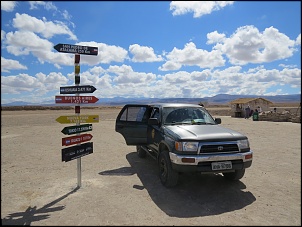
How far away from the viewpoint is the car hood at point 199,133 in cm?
504

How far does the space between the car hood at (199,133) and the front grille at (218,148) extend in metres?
0.15

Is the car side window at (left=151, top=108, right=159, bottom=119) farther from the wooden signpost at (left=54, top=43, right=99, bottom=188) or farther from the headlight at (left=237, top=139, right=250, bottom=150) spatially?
the headlight at (left=237, top=139, right=250, bottom=150)

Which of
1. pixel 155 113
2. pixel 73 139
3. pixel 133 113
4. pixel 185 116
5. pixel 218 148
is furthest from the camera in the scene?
pixel 133 113

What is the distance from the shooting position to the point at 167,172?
5.40m

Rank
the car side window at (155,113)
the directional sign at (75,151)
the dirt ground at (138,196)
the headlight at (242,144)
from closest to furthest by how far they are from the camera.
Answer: the dirt ground at (138,196), the headlight at (242,144), the directional sign at (75,151), the car side window at (155,113)

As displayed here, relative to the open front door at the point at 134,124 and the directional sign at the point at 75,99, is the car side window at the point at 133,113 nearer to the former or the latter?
the open front door at the point at 134,124

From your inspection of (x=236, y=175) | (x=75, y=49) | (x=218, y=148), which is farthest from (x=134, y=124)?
(x=236, y=175)

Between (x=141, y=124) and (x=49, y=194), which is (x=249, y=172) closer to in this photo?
(x=141, y=124)

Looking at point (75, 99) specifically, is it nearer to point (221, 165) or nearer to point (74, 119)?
point (74, 119)

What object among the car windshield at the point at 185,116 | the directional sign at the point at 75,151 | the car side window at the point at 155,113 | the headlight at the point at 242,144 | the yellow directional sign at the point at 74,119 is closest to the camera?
the headlight at the point at 242,144

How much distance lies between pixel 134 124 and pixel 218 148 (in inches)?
109

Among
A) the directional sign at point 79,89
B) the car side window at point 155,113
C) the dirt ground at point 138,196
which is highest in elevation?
the directional sign at point 79,89

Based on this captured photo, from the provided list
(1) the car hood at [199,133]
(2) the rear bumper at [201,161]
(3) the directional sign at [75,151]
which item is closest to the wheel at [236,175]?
(2) the rear bumper at [201,161]

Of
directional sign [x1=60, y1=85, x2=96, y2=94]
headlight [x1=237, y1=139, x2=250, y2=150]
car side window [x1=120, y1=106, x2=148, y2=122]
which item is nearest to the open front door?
car side window [x1=120, y1=106, x2=148, y2=122]
